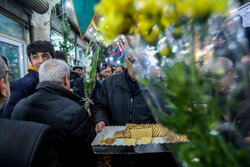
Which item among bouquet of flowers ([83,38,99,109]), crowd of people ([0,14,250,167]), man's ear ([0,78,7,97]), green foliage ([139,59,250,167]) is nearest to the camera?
green foliage ([139,59,250,167])

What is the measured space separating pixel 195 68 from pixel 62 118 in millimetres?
1101

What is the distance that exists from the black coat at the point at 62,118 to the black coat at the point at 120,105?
1.58 ft

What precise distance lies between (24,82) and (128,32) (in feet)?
6.25

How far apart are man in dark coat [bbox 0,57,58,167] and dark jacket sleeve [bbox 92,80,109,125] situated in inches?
36.9

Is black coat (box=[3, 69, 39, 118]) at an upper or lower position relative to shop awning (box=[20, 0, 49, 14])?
lower

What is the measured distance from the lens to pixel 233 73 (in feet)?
1.83

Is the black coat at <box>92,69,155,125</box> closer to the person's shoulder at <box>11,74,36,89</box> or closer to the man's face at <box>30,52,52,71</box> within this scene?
the person's shoulder at <box>11,74,36,89</box>

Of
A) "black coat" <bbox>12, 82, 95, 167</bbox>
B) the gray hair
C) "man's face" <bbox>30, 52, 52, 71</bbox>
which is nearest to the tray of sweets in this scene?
"black coat" <bbox>12, 82, 95, 167</bbox>

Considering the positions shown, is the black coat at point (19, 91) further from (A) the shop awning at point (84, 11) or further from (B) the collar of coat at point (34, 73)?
(A) the shop awning at point (84, 11)

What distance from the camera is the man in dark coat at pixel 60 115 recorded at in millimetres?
1338

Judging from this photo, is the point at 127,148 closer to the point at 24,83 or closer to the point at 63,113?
the point at 63,113

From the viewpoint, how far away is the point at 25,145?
0.90 m

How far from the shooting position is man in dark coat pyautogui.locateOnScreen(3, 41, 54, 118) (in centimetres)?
202

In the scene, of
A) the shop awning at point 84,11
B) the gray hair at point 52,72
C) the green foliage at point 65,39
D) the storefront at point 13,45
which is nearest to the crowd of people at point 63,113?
the gray hair at point 52,72
